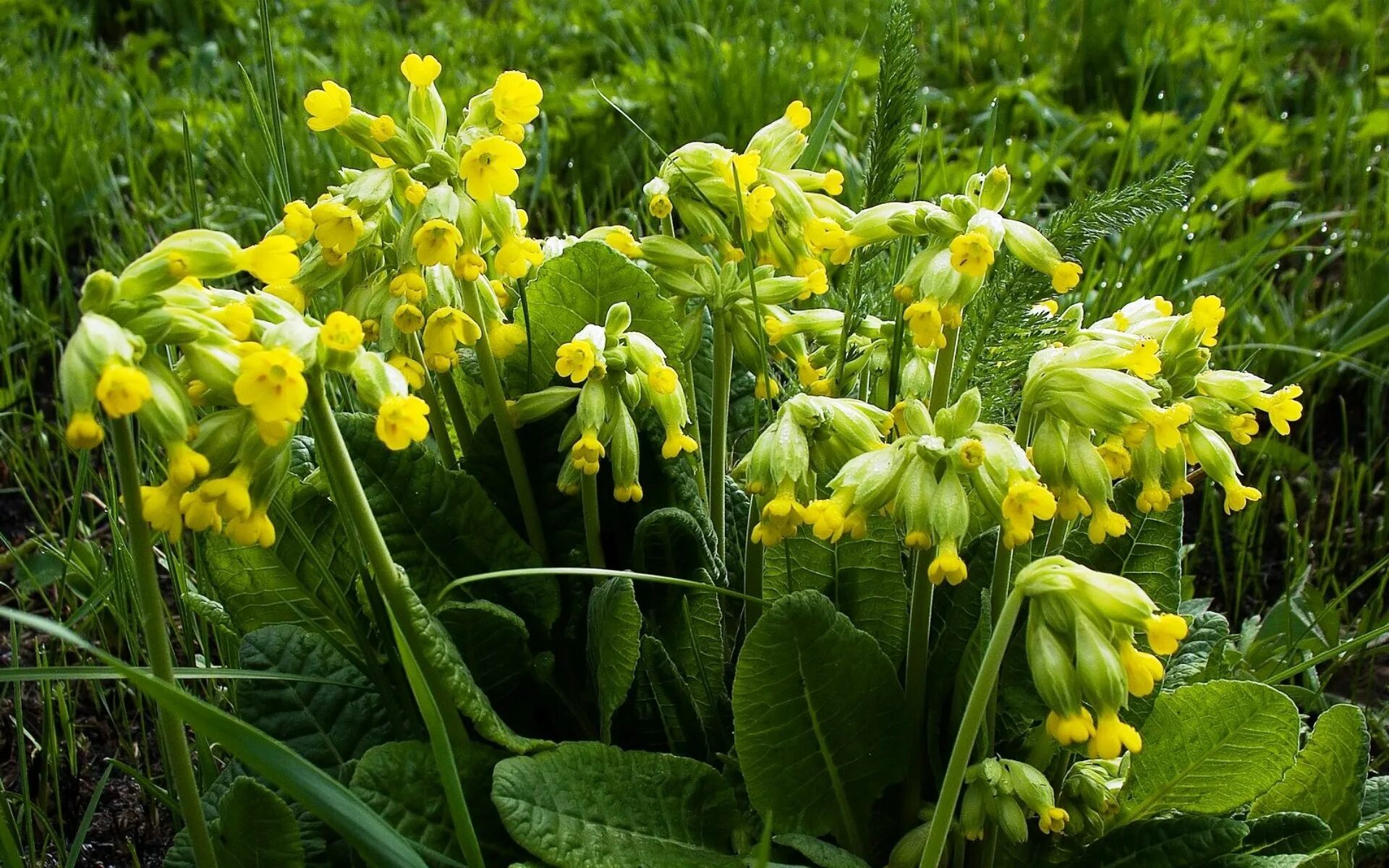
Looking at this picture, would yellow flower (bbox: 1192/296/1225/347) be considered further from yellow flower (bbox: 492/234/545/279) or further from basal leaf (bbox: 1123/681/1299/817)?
yellow flower (bbox: 492/234/545/279)

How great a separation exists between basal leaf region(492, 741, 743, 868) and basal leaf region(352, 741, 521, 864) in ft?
0.39

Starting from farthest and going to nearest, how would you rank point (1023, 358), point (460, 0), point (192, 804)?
point (460, 0)
point (1023, 358)
point (192, 804)

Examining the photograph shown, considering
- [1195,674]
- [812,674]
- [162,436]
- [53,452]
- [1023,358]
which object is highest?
[162,436]

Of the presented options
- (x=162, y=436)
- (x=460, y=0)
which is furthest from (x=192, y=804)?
(x=460, y=0)

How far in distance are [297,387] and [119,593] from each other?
100 cm

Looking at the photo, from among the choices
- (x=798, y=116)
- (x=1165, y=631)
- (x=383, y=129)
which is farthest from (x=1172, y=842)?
(x=383, y=129)

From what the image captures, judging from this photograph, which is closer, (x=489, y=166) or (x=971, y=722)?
(x=971, y=722)

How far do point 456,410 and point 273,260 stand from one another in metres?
0.50

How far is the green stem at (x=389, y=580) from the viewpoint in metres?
1.32

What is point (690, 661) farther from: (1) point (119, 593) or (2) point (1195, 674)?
(1) point (119, 593)

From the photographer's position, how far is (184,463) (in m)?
1.28

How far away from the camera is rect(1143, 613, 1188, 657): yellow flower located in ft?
4.40

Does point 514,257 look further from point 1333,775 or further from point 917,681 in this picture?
point 1333,775

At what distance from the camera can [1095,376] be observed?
4.79ft
